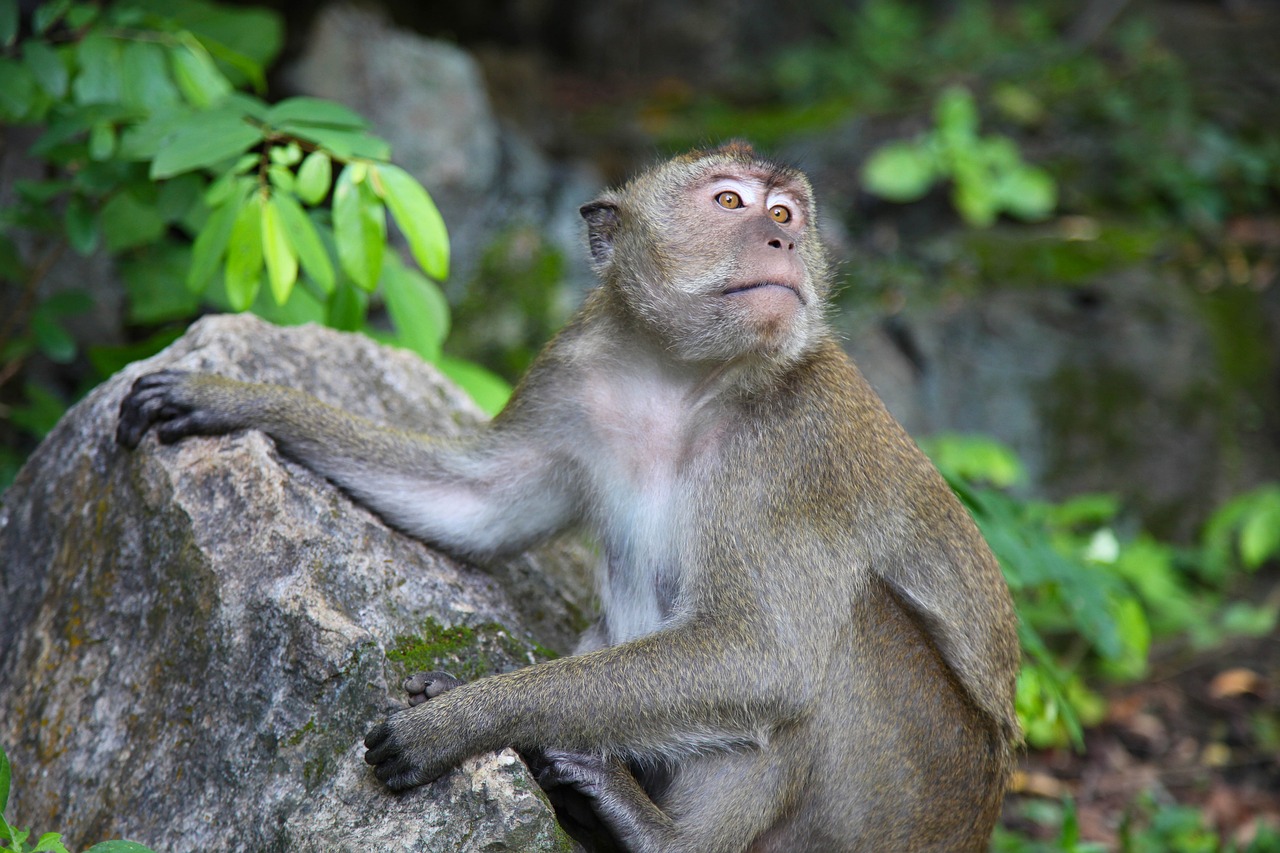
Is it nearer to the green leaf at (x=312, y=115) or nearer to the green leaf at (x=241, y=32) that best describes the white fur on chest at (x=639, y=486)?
the green leaf at (x=312, y=115)

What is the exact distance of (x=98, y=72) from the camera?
14.1 feet

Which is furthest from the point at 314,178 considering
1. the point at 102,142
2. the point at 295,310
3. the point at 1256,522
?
the point at 1256,522

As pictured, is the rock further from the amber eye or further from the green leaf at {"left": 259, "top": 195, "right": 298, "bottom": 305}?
the amber eye

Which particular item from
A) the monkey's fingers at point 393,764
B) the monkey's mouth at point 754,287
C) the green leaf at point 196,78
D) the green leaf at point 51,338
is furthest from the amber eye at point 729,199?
the green leaf at point 51,338

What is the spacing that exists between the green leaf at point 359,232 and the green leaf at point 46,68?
1379mm

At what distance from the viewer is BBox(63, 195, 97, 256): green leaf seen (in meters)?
4.37

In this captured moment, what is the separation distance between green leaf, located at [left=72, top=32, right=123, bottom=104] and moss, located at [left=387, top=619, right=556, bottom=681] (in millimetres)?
2448

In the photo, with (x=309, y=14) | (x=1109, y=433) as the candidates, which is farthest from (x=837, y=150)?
(x=309, y=14)

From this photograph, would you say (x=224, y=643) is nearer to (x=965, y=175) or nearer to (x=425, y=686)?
(x=425, y=686)

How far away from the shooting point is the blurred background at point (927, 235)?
429cm

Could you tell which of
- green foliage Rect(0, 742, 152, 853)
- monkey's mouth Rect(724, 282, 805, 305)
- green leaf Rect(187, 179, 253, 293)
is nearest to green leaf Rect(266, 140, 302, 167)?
green leaf Rect(187, 179, 253, 293)

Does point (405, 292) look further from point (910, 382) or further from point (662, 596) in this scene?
point (910, 382)

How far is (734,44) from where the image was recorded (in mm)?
13805

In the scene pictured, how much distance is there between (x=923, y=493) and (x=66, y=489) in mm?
2588
